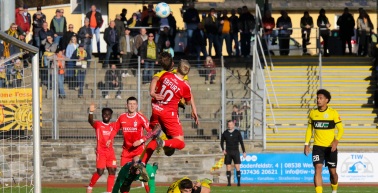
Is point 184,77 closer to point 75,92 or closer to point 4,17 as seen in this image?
point 4,17

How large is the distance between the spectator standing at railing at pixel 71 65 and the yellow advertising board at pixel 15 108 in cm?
1130

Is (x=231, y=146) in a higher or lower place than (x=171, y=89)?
lower

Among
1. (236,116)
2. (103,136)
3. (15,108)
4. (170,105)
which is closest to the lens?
(170,105)

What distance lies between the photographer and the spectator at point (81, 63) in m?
29.7

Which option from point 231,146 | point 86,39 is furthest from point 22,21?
point 231,146

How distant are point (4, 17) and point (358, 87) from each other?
62.4ft

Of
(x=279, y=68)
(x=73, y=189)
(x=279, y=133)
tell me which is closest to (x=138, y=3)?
(x=279, y=68)

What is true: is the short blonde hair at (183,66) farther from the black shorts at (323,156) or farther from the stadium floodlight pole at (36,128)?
the black shorts at (323,156)

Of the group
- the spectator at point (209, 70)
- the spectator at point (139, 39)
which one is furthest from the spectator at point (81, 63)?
the spectator at point (209, 70)

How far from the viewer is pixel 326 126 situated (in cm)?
1995

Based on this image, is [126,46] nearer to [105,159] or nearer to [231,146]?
[231,146]

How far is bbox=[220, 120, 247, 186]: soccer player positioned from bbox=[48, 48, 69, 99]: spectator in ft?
16.4

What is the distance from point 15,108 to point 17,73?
2.17 ft

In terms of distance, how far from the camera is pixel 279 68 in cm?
3581
